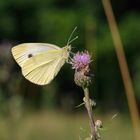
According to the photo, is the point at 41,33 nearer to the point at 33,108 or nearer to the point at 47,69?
the point at 33,108

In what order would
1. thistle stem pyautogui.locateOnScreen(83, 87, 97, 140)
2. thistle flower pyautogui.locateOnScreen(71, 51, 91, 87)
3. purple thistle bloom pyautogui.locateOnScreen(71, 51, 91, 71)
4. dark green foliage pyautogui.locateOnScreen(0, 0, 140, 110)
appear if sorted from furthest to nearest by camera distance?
dark green foliage pyautogui.locateOnScreen(0, 0, 140, 110) < purple thistle bloom pyautogui.locateOnScreen(71, 51, 91, 71) < thistle flower pyautogui.locateOnScreen(71, 51, 91, 87) < thistle stem pyautogui.locateOnScreen(83, 87, 97, 140)

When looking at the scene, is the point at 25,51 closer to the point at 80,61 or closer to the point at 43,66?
the point at 43,66

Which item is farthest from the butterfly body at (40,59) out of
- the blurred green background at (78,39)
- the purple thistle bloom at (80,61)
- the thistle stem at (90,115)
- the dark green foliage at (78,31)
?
the dark green foliage at (78,31)

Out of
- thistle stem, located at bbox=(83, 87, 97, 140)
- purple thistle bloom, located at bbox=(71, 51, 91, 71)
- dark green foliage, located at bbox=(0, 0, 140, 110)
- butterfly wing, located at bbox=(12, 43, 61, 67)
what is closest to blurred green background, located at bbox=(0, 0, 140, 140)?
dark green foliage, located at bbox=(0, 0, 140, 110)

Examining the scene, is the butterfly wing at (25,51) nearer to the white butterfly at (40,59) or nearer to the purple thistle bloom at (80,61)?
the white butterfly at (40,59)

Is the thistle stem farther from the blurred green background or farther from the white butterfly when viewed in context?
the blurred green background

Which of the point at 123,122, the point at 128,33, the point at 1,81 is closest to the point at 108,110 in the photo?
the point at 123,122
